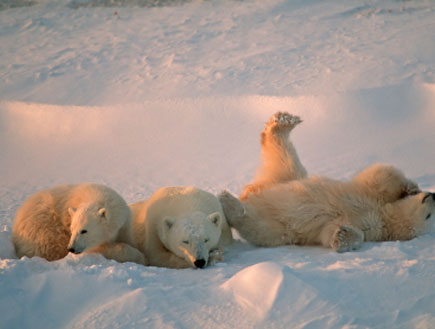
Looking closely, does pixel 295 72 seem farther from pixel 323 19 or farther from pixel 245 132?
pixel 323 19

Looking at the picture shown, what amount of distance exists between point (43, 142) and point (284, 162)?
162 inches

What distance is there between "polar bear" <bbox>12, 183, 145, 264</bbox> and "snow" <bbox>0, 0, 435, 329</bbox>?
7.3 inches

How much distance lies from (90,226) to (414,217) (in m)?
2.45

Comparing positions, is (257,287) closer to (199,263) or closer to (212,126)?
(199,263)

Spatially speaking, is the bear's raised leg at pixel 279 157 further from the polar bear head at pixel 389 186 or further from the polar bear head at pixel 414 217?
the polar bear head at pixel 414 217

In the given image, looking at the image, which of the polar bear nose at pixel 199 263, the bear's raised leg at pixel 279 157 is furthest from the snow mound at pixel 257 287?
the bear's raised leg at pixel 279 157

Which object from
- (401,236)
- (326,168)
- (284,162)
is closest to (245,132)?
(326,168)

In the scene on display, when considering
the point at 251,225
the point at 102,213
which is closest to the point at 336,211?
the point at 251,225

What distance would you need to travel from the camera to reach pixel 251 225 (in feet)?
14.0

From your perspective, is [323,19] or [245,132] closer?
[245,132]

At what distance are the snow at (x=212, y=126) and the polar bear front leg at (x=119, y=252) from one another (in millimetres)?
298

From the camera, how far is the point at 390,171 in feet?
13.7

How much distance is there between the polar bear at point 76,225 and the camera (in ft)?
11.9

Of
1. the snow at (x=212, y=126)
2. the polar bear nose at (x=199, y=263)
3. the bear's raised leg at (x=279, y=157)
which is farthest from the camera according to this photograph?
the bear's raised leg at (x=279, y=157)
